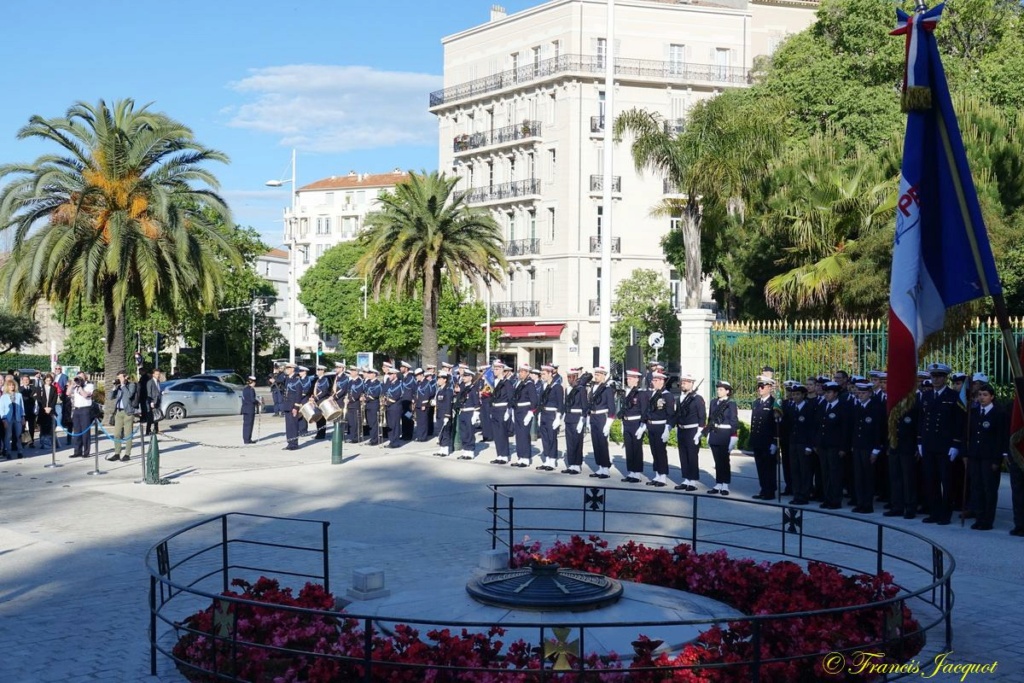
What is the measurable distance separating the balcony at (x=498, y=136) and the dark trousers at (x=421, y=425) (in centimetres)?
3818

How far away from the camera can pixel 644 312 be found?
56.4 metres

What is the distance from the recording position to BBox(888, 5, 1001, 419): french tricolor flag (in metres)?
7.39

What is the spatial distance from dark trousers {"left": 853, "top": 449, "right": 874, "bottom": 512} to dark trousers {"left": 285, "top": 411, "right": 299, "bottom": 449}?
14.1m

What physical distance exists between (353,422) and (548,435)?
7470mm

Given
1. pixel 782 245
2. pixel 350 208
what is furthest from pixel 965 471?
pixel 350 208

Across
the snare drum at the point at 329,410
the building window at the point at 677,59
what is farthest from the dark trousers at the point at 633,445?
the building window at the point at 677,59

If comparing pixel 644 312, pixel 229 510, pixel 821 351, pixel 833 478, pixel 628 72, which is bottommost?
pixel 229 510

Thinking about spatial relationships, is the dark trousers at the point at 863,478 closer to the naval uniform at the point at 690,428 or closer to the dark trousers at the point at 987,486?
the dark trousers at the point at 987,486

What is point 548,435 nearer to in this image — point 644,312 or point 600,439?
point 600,439

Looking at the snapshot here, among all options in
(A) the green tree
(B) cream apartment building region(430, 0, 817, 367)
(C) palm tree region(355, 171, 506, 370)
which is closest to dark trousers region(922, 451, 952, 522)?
(C) palm tree region(355, 171, 506, 370)

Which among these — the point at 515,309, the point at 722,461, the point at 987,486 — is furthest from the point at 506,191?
the point at 987,486

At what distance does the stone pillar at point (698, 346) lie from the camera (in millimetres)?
26062

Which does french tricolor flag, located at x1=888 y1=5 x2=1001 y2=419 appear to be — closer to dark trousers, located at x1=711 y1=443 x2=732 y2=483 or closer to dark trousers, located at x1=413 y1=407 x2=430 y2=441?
dark trousers, located at x1=711 y1=443 x2=732 y2=483

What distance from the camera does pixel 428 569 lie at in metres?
11.8
